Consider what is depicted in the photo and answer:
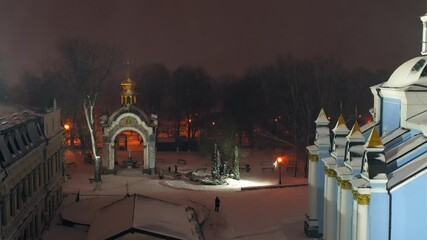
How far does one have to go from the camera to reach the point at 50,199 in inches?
943

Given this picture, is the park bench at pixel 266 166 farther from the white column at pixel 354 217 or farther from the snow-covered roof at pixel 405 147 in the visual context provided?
the white column at pixel 354 217

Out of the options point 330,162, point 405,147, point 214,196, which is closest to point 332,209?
point 330,162

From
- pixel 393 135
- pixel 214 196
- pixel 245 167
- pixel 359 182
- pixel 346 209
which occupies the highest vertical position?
pixel 393 135

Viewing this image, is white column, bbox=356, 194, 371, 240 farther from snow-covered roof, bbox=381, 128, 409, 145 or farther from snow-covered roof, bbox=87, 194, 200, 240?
snow-covered roof, bbox=87, 194, 200, 240

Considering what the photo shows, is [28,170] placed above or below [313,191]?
Result: above

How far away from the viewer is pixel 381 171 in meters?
14.8

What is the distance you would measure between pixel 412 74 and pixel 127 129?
69.8 feet

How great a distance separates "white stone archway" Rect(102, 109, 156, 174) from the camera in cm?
3553

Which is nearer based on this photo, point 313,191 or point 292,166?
point 313,191

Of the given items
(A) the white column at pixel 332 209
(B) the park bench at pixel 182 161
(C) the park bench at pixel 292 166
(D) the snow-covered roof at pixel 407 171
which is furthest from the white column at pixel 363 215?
(B) the park bench at pixel 182 161

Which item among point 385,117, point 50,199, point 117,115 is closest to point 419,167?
point 385,117

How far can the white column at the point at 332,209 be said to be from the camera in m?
18.9

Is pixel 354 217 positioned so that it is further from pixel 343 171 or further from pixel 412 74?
pixel 412 74

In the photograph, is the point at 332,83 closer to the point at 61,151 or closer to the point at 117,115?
the point at 117,115
